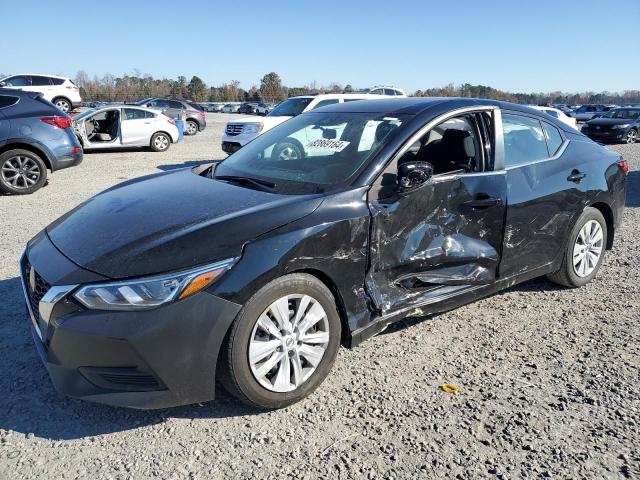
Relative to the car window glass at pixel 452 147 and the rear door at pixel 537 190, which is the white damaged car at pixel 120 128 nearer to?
the car window glass at pixel 452 147

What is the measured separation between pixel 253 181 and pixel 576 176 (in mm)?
2719

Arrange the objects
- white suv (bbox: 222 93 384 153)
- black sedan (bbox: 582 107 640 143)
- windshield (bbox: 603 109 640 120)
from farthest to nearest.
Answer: windshield (bbox: 603 109 640 120) → black sedan (bbox: 582 107 640 143) → white suv (bbox: 222 93 384 153)

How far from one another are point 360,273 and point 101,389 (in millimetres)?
1499

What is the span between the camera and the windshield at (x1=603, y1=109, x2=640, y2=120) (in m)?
22.3

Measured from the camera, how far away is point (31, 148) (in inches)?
336

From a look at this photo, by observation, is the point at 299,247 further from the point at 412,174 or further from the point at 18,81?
the point at 18,81

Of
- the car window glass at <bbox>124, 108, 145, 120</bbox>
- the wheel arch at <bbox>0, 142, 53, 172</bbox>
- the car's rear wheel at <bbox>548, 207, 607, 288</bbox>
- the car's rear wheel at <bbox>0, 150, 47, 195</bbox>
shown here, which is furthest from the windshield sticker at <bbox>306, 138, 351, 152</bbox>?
the car window glass at <bbox>124, 108, 145, 120</bbox>

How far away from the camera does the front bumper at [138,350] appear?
241cm

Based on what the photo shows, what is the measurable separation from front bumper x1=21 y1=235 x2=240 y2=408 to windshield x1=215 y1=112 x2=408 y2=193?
1042 mm

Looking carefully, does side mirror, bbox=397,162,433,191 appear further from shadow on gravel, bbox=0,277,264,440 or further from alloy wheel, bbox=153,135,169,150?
alloy wheel, bbox=153,135,169,150

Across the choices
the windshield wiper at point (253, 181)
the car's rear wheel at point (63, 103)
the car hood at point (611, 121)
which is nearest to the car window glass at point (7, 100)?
the windshield wiper at point (253, 181)

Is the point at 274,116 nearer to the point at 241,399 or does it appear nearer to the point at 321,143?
the point at 321,143

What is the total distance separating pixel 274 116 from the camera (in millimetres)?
13234

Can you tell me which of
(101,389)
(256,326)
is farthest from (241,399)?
(101,389)
